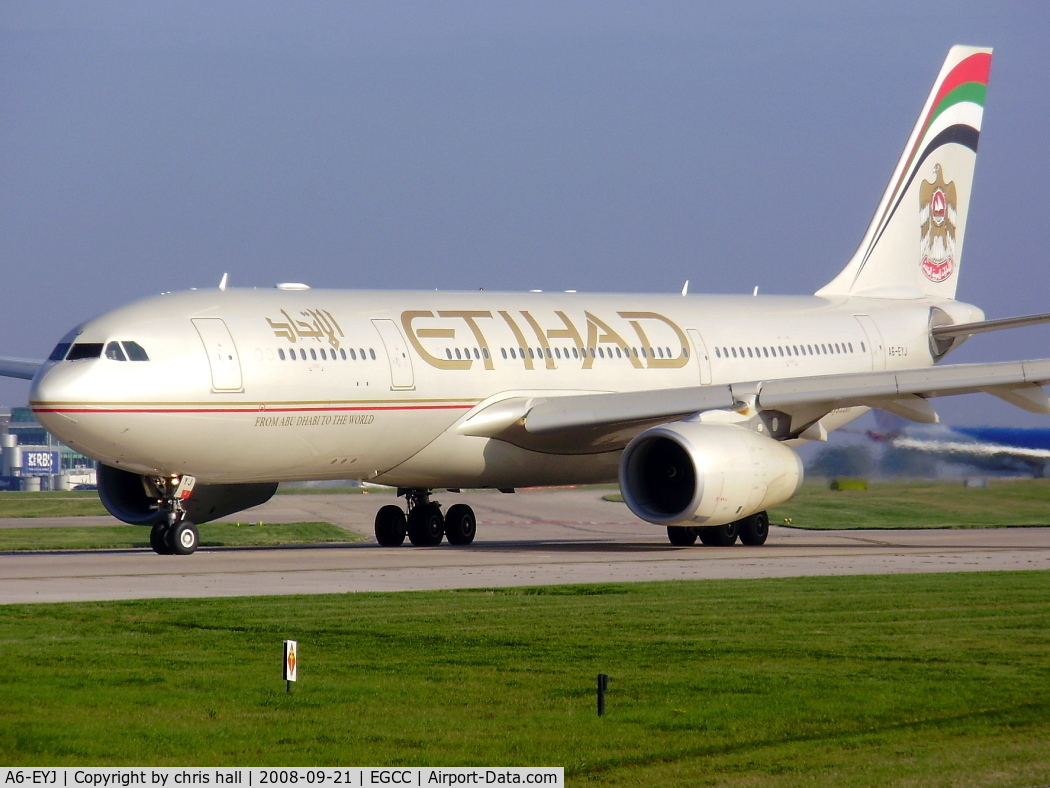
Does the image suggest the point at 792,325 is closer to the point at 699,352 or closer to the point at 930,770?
the point at 699,352

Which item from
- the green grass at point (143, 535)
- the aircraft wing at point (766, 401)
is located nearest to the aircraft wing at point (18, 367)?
the green grass at point (143, 535)

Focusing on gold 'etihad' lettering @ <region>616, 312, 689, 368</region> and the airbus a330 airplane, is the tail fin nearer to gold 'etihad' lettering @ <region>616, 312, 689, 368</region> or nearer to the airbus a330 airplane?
the airbus a330 airplane

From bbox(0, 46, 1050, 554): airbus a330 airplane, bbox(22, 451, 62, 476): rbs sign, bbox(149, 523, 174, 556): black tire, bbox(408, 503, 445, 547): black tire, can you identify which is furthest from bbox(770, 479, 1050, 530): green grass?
bbox(22, 451, 62, 476): rbs sign

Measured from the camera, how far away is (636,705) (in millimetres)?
10172

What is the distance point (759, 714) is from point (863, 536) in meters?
19.8

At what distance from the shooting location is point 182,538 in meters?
23.4

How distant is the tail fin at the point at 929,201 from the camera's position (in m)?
34.0

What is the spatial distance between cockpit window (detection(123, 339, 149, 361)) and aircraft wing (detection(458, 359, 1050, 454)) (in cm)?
549

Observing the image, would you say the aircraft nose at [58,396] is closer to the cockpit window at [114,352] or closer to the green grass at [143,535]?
the cockpit window at [114,352]

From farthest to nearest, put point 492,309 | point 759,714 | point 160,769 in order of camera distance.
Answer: point 492,309 < point 759,714 < point 160,769

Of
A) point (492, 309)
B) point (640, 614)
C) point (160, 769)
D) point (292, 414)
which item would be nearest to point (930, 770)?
point (160, 769)

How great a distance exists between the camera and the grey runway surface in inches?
717

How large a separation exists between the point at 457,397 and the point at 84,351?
5.96m

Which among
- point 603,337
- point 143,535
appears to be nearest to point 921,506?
point 603,337
